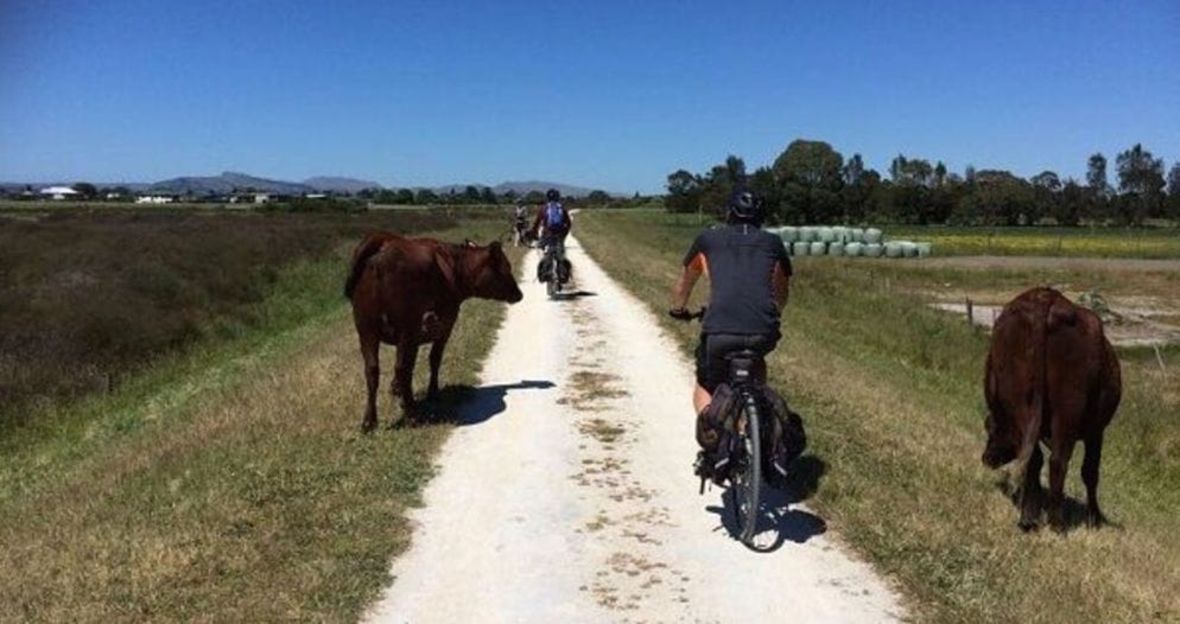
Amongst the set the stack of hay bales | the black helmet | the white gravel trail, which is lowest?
the stack of hay bales

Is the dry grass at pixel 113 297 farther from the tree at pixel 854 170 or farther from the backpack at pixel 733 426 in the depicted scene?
the tree at pixel 854 170

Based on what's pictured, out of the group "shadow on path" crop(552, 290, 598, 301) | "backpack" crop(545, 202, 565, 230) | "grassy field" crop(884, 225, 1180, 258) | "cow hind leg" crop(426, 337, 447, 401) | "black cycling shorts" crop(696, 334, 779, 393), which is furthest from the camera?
"grassy field" crop(884, 225, 1180, 258)

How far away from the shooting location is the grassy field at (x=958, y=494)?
19.1ft

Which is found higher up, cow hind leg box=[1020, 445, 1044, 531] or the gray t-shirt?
the gray t-shirt

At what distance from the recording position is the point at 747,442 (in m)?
6.57

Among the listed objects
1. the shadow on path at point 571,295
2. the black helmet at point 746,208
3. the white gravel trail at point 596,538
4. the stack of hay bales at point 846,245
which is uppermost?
the black helmet at point 746,208

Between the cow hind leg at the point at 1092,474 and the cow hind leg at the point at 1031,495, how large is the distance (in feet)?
2.43

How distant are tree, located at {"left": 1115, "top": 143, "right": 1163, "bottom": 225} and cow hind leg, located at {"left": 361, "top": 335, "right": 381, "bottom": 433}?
468 feet

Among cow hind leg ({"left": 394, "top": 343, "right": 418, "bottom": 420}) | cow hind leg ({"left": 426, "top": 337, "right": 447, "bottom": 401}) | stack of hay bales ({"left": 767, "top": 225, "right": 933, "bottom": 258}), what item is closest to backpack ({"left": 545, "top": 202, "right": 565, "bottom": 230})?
cow hind leg ({"left": 426, "top": 337, "right": 447, "bottom": 401})

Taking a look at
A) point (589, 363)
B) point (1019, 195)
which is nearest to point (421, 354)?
point (589, 363)

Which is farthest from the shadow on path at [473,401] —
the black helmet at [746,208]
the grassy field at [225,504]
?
the black helmet at [746,208]

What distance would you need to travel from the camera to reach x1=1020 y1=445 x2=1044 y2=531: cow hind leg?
7.20 meters

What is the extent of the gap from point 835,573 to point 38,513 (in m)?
6.38

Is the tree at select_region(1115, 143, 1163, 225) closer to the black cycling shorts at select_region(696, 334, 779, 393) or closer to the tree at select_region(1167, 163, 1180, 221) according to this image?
the tree at select_region(1167, 163, 1180, 221)
